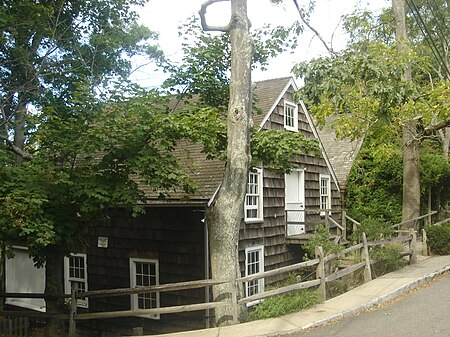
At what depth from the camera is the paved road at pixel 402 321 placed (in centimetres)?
800

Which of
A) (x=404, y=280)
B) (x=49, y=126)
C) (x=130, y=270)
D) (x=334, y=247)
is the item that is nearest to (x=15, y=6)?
(x=49, y=126)

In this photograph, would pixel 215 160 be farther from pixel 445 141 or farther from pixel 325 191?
pixel 445 141

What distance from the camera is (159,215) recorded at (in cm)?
1400

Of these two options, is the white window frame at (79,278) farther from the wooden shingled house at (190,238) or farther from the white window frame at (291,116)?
the white window frame at (291,116)

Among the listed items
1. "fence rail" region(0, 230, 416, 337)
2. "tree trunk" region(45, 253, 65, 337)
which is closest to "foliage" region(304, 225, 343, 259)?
"fence rail" region(0, 230, 416, 337)

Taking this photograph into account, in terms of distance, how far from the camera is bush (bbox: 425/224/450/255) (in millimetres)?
17078

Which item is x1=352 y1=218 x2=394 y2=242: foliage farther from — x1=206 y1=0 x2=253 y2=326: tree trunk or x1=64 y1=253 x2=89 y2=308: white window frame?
x1=64 y1=253 x2=89 y2=308: white window frame

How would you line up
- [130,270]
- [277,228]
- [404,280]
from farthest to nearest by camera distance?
[277,228], [130,270], [404,280]

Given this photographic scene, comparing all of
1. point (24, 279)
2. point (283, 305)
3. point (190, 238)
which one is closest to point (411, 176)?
point (190, 238)

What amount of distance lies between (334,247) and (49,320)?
7.36 meters

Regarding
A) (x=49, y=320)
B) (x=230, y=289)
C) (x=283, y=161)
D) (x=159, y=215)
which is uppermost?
(x=283, y=161)

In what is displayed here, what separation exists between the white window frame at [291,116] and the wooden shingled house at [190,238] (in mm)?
36

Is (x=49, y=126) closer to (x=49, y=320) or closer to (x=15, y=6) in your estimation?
(x=49, y=320)

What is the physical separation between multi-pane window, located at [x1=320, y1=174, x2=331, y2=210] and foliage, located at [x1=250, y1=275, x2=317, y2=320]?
396 inches
